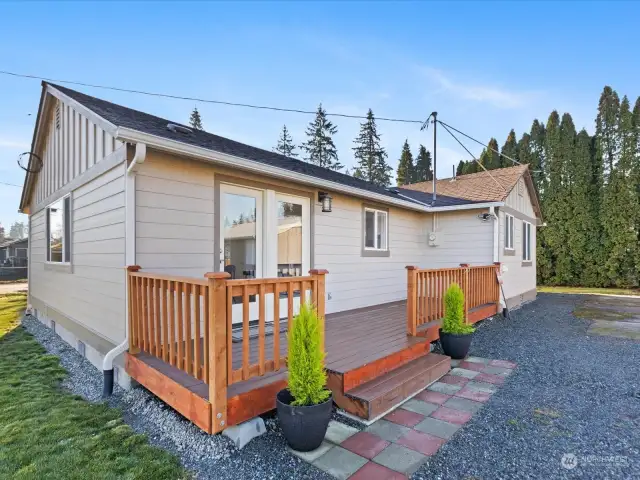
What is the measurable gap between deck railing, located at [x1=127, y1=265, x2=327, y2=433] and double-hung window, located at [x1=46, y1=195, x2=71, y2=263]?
3178 millimetres

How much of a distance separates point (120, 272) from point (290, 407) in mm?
2591

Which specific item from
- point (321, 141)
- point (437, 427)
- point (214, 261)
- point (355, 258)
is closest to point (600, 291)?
point (355, 258)

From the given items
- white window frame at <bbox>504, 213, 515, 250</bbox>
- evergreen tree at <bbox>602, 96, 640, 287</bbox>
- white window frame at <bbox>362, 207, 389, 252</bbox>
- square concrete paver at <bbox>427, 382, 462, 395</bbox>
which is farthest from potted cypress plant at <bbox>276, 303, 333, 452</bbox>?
evergreen tree at <bbox>602, 96, 640, 287</bbox>

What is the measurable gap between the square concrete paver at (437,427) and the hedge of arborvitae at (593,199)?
52.3 ft

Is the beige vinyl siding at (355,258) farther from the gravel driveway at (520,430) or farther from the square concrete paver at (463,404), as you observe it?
the square concrete paver at (463,404)

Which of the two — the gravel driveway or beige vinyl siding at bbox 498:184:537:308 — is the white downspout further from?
beige vinyl siding at bbox 498:184:537:308

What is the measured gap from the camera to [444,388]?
3.79 metres

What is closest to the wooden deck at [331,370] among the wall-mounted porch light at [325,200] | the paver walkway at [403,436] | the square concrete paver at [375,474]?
the paver walkway at [403,436]

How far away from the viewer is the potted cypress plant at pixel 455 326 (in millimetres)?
4629

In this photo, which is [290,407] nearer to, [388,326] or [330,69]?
[388,326]

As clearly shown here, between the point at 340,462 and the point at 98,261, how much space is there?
3856 millimetres

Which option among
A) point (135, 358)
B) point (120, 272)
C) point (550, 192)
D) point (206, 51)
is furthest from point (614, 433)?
point (550, 192)

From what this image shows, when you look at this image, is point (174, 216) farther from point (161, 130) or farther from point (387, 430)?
point (387, 430)

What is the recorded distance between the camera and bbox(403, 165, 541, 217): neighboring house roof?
27.9 feet
